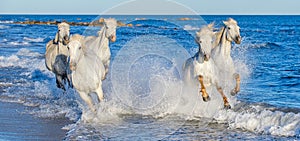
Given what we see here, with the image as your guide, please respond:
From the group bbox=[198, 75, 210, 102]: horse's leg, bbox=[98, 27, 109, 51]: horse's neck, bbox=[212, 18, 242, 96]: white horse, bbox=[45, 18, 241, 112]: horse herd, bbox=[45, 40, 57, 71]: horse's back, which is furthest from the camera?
bbox=[45, 40, 57, 71]: horse's back

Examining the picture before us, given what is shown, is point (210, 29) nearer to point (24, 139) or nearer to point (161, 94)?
point (161, 94)

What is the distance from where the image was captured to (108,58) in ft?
33.1

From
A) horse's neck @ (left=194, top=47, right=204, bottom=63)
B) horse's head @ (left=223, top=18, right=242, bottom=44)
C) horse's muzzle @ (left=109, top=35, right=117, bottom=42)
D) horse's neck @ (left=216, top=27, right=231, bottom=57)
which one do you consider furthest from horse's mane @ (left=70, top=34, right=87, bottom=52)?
horse's head @ (left=223, top=18, right=242, bottom=44)

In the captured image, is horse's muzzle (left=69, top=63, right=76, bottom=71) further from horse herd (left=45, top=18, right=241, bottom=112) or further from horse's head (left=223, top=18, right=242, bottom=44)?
horse's head (left=223, top=18, right=242, bottom=44)

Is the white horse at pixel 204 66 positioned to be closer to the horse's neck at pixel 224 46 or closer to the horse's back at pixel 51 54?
the horse's neck at pixel 224 46

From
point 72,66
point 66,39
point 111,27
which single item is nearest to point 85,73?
point 72,66

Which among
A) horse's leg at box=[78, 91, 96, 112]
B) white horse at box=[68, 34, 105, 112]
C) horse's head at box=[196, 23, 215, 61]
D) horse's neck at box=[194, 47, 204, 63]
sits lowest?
horse's leg at box=[78, 91, 96, 112]

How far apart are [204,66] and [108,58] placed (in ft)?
7.59

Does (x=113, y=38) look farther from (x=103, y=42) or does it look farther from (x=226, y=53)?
(x=226, y=53)

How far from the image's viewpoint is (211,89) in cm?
930

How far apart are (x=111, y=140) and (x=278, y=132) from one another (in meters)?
2.74

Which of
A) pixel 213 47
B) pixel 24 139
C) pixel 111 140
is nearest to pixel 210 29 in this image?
pixel 213 47

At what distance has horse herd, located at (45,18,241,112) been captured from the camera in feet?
27.5

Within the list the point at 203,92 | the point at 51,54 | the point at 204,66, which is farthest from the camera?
the point at 51,54
